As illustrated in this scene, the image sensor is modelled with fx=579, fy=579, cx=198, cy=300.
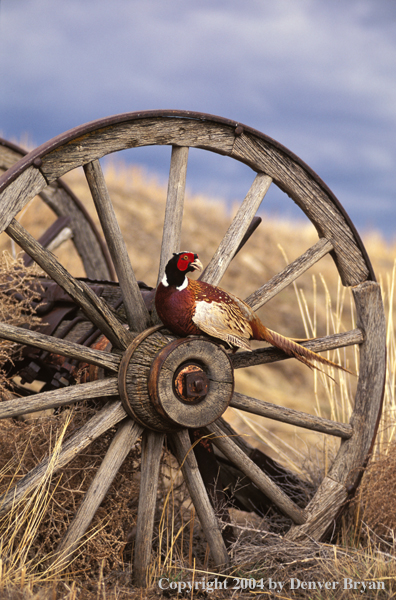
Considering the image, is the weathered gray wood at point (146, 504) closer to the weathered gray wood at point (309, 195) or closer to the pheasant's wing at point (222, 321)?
the pheasant's wing at point (222, 321)

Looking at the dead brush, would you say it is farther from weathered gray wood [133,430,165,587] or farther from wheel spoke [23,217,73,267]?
wheel spoke [23,217,73,267]

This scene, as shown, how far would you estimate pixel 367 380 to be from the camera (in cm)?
355

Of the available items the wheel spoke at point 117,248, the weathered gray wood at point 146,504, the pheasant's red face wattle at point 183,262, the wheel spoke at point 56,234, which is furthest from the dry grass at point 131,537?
the wheel spoke at point 56,234

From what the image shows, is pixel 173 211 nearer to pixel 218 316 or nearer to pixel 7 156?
pixel 218 316

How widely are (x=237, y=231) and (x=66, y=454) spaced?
145cm

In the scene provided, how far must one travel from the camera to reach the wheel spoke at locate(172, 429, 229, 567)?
2889 mm

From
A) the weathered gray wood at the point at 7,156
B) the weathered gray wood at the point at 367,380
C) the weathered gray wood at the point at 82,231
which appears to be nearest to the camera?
the weathered gray wood at the point at 367,380

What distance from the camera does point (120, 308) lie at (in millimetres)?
3098

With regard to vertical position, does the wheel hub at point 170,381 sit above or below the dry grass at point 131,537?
above

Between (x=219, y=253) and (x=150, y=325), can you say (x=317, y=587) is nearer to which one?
(x=150, y=325)

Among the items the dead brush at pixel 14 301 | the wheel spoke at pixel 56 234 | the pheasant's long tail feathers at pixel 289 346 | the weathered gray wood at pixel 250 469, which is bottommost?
the weathered gray wood at pixel 250 469

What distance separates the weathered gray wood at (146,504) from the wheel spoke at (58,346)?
437 mm

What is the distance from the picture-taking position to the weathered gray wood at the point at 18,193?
240 centimetres

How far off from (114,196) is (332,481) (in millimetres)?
10460
